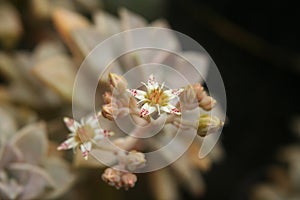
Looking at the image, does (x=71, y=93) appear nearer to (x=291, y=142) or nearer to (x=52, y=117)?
(x=52, y=117)

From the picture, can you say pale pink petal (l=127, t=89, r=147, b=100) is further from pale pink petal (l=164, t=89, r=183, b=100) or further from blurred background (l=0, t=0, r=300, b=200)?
blurred background (l=0, t=0, r=300, b=200)

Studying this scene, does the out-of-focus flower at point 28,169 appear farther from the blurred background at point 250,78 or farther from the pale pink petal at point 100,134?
the blurred background at point 250,78

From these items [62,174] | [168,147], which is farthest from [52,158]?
[168,147]

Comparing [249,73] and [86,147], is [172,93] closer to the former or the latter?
[86,147]

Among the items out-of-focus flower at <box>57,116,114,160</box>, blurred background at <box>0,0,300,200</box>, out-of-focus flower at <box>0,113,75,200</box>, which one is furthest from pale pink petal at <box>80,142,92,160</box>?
blurred background at <box>0,0,300,200</box>

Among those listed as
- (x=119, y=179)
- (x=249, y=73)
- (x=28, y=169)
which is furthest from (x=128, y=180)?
(x=249, y=73)

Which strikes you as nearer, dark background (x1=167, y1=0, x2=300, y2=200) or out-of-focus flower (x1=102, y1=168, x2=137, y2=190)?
out-of-focus flower (x1=102, y1=168, x2=137, y2=190)

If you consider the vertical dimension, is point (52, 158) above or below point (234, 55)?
below
